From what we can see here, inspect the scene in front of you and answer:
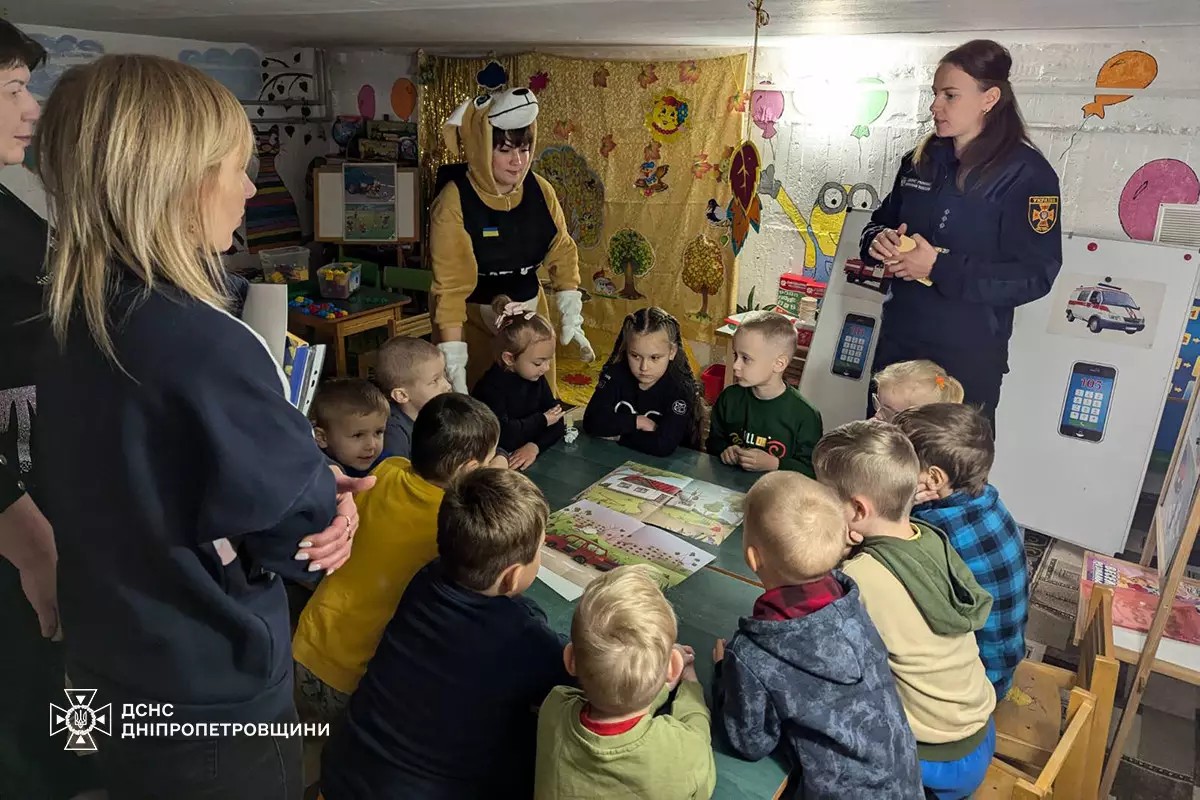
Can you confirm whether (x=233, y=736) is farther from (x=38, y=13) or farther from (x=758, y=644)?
(x=38, y=13)

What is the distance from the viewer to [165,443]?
0.97m

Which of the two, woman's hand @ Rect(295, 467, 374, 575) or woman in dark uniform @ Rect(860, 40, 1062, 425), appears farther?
woman in dark uniform @ Rect(860, 40, 1062, 425)

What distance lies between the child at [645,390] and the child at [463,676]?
3.79 feet

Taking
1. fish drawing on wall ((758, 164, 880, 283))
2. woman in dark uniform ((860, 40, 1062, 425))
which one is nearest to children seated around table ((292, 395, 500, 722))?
woman in dark uniform ((860, 40, 1062, 425))

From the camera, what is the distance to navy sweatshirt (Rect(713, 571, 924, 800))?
1340mm

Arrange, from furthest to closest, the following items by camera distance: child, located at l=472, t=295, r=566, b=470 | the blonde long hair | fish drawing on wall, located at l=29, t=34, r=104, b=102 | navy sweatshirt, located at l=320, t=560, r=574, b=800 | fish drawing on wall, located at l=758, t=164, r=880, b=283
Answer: fish drawing on wall, located at l=758, t=164, r=880, b=283, fish drawing on wall, located at l=29, t=34, r=104, b=102, child, located at l=472, t=295, r=566, b=470, navy sweatshirt, located at l=320, t=560, r=574, b=800, the blonde long hair

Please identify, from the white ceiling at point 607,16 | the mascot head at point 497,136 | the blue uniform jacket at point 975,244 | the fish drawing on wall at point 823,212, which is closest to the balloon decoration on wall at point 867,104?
the fish drawing on wall at point 823,212

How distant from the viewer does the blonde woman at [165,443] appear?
3.03 feet

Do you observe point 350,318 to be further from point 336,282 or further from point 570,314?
point 570,314

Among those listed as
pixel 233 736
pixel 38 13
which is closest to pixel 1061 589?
pixel 233 736

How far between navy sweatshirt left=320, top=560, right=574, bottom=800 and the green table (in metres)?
0.74

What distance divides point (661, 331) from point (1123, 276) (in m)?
1.86

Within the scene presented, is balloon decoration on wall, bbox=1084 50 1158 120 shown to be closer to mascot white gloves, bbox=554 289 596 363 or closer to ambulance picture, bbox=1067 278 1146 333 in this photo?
ambulance picture, bbox=1067 278 1146 333

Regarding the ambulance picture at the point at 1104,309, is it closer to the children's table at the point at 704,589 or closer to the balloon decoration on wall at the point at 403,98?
the children's table at the point at 704,589
